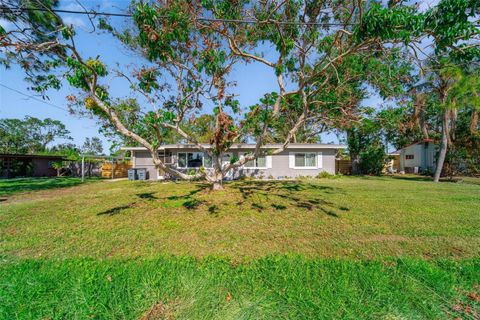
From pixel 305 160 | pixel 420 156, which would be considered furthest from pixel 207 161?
pixel 420 156

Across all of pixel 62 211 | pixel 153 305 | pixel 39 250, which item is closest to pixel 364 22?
pixel 153 305

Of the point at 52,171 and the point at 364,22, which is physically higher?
the point at 364,22

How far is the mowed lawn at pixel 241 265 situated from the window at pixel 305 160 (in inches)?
420

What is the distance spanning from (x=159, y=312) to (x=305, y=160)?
51.6ft

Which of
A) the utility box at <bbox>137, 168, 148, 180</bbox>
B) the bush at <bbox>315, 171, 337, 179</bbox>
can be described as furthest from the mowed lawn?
the utility box at <bbox>137, 168, 148, 180</bbox>

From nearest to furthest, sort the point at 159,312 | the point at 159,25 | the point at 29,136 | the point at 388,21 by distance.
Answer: the point at 159,312
the point at 388,21
the point at 159,25
the point at 29,136

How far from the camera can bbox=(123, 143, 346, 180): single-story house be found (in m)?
16.2

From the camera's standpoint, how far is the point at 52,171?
25484 millimetres

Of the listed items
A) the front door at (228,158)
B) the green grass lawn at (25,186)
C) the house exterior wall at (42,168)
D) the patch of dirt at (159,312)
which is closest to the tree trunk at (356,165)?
the front door at (228,158)

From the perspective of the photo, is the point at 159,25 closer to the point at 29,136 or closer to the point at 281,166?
the point at 281,166

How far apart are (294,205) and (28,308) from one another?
623 cm

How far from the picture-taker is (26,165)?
24141 mm

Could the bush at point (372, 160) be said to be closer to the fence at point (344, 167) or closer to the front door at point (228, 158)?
the fence at point (344, 167)

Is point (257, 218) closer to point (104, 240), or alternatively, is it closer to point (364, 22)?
point (104, 240)
